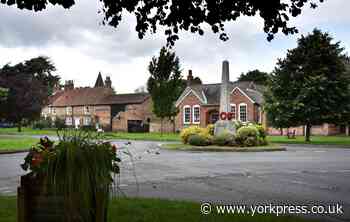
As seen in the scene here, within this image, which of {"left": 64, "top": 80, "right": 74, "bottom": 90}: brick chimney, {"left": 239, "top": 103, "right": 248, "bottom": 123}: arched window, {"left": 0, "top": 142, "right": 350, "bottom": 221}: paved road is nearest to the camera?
{"left": 0, "top": 142, "right": 350, "bottom": 221}: paved road

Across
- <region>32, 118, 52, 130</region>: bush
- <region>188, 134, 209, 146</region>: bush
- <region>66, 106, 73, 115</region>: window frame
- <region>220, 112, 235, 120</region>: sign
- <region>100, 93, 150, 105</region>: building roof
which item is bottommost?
<region>188, 134, 209, 146</region>: bush

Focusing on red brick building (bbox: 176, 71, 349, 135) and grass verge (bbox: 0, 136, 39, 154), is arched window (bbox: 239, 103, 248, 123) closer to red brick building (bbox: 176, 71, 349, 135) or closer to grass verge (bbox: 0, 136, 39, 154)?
red brick building (bbox: 176, 71, 349, 135)

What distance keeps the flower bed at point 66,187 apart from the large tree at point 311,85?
32.9m

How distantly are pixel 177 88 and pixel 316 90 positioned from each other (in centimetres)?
1785

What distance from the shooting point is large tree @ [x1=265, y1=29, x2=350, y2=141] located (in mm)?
35250

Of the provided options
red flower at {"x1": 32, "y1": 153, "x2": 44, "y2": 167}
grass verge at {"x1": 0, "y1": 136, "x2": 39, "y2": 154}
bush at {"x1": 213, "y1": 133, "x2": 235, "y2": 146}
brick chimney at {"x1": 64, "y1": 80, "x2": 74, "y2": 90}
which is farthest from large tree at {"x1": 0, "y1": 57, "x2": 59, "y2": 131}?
red flower at {"x1": 32, "y1": 153, "x2": 44, "y2": 167}

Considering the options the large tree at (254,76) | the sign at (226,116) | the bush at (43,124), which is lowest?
the bush at (43,124)

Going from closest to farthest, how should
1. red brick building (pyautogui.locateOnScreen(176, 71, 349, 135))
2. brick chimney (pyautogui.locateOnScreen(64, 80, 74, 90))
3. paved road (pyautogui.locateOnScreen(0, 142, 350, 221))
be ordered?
paved road (pyautogui.locateOnScreen(0, 142, 350, 221)), red brick building (pyautogui.locateOnScreen(176, 71, 349, 135)), brick chimney (pyautogui.locateOnScreen(64, 80, 74, 90))

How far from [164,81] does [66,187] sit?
146 feet

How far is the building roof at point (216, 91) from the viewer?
196 feet

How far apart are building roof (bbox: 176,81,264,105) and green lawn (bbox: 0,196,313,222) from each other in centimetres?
5216

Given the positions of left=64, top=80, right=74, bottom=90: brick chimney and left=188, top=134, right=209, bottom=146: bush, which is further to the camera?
left=64, top=80, right=74, bottom=90: brick chimney

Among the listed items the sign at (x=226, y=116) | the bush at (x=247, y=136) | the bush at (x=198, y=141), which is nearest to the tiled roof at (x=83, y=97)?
the sign at (x=226, y=116)

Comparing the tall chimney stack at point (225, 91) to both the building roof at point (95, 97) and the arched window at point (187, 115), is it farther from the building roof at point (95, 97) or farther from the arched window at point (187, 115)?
the building roof at point (95, 97)
